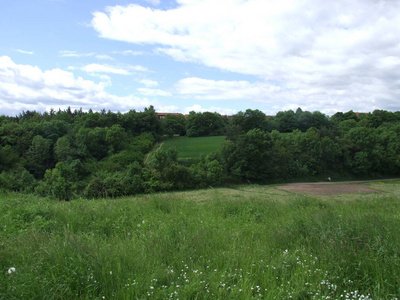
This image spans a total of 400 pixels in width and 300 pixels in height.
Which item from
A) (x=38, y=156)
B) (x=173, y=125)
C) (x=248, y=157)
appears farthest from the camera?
(x=173, y=125)

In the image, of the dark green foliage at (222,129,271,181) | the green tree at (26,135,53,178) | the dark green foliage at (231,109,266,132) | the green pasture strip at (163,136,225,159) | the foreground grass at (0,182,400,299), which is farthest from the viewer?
the dark green foliage at (231,109,266,132)

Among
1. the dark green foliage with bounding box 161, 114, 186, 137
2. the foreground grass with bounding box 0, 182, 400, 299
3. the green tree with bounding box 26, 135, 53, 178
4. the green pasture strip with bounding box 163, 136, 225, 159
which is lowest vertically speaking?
the green tree with bounding box 26, 135, 53, 178

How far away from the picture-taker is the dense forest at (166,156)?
44562 millimetres

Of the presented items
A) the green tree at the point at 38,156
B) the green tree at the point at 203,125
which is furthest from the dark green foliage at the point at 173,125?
the green tree at the point at 38,156

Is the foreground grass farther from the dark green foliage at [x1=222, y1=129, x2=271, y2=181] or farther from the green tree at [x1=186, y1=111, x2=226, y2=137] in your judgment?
the green tree at [x1=186, y1=111, x2=226, y2=137]

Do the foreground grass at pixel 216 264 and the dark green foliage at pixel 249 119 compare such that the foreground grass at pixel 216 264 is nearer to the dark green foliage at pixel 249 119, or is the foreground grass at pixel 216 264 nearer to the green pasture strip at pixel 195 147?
the green pasture strip at pixel 195 147

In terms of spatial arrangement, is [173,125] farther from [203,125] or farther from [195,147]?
[195,147]

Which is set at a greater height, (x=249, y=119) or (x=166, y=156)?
(x=249, y=119)

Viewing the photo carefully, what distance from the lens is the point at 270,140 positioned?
54.7 m

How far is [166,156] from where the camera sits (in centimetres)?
4669

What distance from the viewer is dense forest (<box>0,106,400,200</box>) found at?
44562 mm

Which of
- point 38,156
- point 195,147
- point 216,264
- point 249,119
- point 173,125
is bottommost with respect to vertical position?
point 38,156

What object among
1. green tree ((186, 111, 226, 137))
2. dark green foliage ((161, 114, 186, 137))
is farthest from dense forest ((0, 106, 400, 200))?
green tree ((186, 111, 226, 137))

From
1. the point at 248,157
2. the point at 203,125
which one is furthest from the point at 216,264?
the point at 203,125
